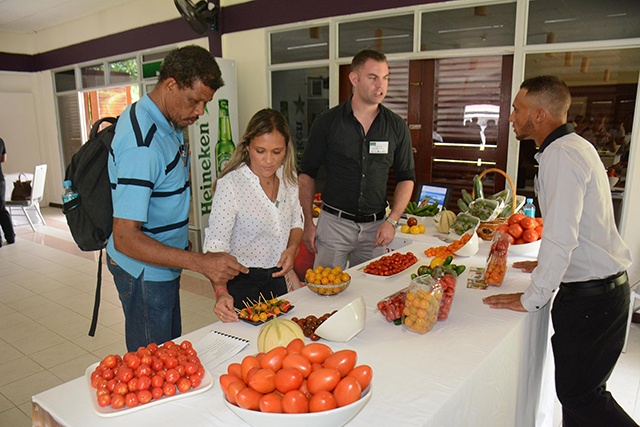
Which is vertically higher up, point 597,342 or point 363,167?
point 363,167

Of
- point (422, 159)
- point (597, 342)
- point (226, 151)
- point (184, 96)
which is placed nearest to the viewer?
point (184, 96)

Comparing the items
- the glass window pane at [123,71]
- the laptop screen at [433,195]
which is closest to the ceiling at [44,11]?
the glass window pane at [123,71]

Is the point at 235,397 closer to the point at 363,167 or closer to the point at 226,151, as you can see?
the point at 363,167

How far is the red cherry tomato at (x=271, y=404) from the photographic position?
97 cm

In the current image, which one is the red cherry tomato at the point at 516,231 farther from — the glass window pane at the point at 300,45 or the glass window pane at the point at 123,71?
the glass window pane at the point at 123,71

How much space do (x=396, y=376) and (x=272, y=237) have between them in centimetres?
100

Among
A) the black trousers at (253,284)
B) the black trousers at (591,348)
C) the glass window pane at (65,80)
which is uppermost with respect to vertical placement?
the glass window pane at (65,80)

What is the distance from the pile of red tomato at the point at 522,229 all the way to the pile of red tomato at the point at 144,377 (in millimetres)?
2006

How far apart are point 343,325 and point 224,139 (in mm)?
5300

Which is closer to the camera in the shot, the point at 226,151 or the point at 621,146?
the point at 621,146

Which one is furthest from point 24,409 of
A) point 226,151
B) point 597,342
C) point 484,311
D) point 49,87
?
point 49,87

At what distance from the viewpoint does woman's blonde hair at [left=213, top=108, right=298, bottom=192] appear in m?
2.05

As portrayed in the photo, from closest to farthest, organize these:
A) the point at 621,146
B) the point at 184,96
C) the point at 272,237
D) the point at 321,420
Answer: the point at 321,420 < the point at 184,96 < the point at 272,237 < the point at 621,146

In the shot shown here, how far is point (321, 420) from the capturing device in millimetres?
965
